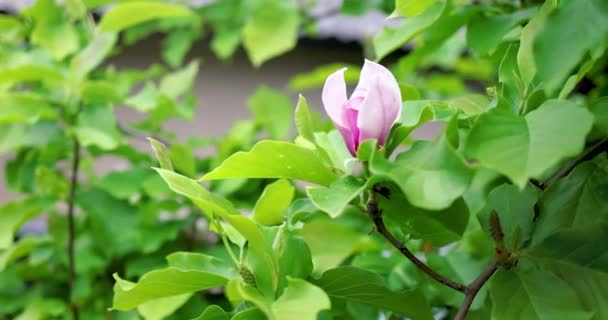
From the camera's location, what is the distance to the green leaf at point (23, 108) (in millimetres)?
946

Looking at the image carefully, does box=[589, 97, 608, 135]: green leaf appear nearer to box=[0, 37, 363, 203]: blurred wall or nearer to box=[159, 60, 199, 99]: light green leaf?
box=[159, 60, 199, 99]: light green leaf

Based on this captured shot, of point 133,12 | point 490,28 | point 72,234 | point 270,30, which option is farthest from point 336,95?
point 270,30

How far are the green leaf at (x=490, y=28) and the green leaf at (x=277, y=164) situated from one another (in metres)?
0.28

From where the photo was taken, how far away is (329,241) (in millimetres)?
863

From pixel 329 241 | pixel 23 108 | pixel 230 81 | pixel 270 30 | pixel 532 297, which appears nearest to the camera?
pixel 532 297

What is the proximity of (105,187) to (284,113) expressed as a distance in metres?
0.30

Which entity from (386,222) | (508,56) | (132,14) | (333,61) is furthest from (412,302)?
(333,61)

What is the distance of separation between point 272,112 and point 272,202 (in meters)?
0.63

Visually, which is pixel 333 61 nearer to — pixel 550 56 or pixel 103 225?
pixel 103 225

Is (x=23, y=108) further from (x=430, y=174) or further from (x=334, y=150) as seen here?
(x=430, y=174)

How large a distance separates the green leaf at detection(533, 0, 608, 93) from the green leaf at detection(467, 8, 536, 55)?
278 mm

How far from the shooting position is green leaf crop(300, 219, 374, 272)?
831 millimetres

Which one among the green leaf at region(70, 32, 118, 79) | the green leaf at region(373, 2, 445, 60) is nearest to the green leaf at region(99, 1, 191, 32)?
the green leaf at region(70, 32, 118, 79)

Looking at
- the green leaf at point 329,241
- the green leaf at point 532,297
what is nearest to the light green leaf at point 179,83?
the green leaf at point 329,241
